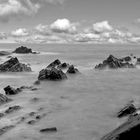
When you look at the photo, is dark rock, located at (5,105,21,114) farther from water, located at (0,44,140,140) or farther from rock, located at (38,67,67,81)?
rock, located at (38,67,67,81)

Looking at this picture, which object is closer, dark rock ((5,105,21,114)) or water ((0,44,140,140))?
water ((0,44,140,140))

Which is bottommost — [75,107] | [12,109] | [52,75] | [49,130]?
[49,130]

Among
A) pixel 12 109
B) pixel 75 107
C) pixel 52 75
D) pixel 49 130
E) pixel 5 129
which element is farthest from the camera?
pixel 52 75

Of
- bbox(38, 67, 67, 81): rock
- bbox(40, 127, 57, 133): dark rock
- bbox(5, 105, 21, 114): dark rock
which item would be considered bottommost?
bbox(40, 127, 57, 133): dark rock

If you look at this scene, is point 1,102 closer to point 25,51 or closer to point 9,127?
point 9,127

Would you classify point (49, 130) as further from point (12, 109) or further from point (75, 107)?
point (75, 107)

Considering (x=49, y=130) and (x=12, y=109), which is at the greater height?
(x=12, y=109)

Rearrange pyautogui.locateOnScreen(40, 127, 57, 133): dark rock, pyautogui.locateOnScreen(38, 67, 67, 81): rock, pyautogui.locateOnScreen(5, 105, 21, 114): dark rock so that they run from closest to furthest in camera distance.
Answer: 1. pyautogui.locateOnScreen(40, 127, 57, 133): dark rock
2. pyautogui.locateOnScreen(5, 105, 21, 114): dark rock
3. pyautogui.locateOnScreen(38, 67, 67, 81): rock

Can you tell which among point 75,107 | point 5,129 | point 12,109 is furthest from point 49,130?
point 75,107

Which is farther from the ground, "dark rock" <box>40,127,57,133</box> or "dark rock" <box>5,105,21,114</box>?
"dark rock" <box>5,105,21,114</box>

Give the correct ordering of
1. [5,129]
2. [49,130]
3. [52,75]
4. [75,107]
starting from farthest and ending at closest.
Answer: [52,75] → [75,107] → [5,129] → [49,130]

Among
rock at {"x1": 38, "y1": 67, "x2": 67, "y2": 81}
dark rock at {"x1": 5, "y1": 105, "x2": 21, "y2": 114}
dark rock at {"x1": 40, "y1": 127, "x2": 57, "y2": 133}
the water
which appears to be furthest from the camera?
rock at {"x1": 38, "y1": 67, "x2": 67, "y2": 81}

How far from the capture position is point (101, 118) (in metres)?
22.4

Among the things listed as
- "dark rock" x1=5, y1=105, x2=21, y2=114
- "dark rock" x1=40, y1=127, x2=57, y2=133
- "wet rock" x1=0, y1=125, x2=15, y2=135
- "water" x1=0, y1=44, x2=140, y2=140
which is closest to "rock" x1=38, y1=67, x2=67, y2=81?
"water" x1=0, y1=44, x2=140, y2=140
